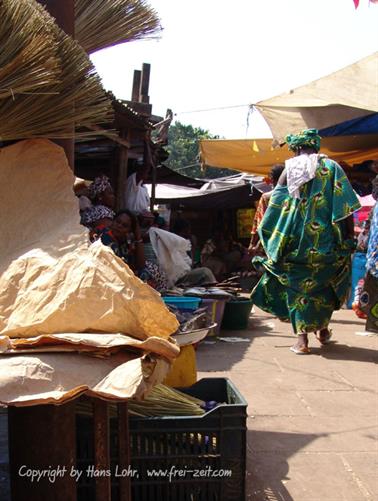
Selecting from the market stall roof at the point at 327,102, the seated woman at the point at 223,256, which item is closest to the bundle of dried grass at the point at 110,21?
the market stall roof at the point at 327,102

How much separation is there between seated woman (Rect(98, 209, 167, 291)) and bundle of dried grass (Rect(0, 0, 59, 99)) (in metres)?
3.17

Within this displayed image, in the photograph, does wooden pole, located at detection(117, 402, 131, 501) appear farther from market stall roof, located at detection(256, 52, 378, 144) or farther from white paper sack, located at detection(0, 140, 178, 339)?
market stall roof, located at detection(256, 52, 378, 144)

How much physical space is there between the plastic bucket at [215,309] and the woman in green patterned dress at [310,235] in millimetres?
763

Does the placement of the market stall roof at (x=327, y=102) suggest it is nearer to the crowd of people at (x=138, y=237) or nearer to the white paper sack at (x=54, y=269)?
the crowd of people at (x=138, y=237)

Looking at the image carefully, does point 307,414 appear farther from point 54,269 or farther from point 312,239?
point 54,269

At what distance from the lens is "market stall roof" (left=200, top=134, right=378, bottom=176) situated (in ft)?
30.1

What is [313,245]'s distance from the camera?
5555mm

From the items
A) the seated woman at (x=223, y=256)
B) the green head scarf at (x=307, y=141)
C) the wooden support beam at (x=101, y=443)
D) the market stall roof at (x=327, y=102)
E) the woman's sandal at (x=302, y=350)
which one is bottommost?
the seated woman at (x=223, y=256)

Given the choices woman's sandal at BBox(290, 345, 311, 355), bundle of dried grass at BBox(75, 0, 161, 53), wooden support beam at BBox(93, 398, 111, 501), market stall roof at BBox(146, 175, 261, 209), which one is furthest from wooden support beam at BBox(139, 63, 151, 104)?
wooden support beam at BBox(93, 398, 111, 501)

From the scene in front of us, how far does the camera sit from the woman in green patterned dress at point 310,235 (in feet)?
18.2

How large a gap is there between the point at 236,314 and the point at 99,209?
2564mm

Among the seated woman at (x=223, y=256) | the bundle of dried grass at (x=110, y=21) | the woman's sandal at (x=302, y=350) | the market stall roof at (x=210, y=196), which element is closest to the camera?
the bundle of dried grass at (x=110, y=21)

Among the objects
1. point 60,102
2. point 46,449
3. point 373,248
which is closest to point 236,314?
point 373,248

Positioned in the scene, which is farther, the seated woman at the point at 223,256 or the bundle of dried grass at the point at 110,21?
the seated woman at the point at 223,256
